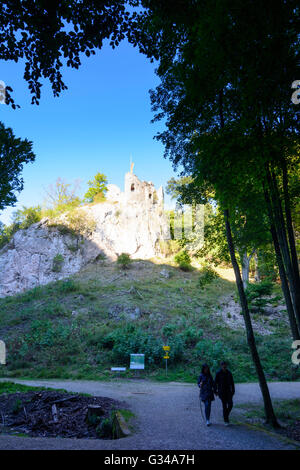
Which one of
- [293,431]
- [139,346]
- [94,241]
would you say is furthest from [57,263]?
[293,431]

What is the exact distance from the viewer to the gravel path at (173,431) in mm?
4504

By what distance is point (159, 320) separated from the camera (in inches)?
822

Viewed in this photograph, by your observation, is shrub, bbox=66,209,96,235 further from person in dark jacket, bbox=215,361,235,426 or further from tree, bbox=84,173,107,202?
person in dark jacket, bbox=215,361,235,426

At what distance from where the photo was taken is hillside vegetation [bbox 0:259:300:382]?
14875mm

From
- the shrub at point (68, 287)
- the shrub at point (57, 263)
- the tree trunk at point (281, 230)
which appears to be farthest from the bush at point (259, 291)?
the shrub at point (57, 263)

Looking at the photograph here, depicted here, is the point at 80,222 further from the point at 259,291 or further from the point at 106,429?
the point at 106,429

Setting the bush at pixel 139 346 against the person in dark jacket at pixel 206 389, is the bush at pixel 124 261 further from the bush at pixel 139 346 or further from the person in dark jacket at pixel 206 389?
the person in dark jacket at pixel 206 389

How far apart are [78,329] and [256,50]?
18623mm

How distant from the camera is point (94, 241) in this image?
37688 mm

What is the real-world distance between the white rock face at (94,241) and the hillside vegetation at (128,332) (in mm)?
6351

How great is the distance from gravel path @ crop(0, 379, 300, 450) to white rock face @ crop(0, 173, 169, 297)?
2579 cm

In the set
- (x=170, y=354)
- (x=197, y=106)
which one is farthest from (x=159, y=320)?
(x=197, y=106)

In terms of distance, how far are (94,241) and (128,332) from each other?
21427mm
